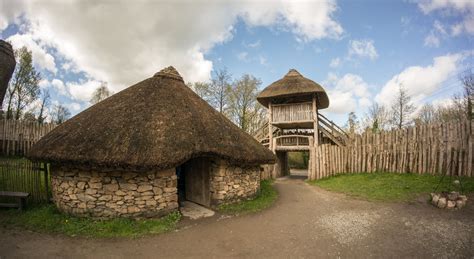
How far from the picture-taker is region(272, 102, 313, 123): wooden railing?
1617cm

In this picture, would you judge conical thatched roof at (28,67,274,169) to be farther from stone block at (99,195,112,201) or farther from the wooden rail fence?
the wooden rail fence

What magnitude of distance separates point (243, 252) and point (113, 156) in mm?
4147

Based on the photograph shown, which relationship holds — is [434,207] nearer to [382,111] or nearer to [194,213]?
[194,213]

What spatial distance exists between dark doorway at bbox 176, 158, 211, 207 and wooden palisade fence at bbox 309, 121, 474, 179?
25.1 ft

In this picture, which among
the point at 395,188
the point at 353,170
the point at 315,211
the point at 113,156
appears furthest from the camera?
the point at 353,170

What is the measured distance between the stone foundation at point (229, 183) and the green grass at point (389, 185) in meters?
4.33

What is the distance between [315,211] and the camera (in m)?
8.07

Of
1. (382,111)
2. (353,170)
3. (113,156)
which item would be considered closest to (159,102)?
(113,156)

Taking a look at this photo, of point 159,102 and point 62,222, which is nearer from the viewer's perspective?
point 62,222

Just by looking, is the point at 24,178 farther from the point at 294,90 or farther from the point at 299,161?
the point at 299,161

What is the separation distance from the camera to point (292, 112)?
16562 millimetres

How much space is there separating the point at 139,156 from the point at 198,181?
3.11 meters

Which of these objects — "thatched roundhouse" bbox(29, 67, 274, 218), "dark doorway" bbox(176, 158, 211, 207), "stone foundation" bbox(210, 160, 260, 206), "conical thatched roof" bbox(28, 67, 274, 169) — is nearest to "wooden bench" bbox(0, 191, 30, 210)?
"thatched roundhouse" bbox(29, 67, 274, 218)

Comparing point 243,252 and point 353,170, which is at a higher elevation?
point 353,170
